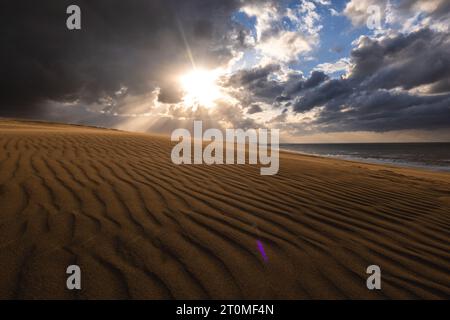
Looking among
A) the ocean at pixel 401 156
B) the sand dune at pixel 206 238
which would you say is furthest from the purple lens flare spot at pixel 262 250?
the ocean at pixel 401 156

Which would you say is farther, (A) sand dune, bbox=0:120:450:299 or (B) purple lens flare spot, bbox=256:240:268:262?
(B) purple lens flare spot, bbox=256:240:268:262

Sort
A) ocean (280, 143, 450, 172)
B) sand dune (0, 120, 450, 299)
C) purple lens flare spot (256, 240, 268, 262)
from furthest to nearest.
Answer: ocean (280, 143, 450, 172), purple lens flare spot (256, 240, 268, 262), sand dune (0, 120, 450, 299)

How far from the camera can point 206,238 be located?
93.9 inches

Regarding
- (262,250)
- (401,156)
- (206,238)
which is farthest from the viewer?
(401,156)

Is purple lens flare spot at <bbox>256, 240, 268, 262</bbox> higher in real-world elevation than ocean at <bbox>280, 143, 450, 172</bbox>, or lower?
lower

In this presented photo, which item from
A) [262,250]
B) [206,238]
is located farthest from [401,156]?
[206,238]

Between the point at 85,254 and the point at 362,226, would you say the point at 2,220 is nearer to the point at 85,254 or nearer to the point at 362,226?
the point at 85,254

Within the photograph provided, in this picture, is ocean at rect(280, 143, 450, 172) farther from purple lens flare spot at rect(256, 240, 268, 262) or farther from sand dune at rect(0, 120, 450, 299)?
purple lens flare spot at rect(256, 240, 268, 262)

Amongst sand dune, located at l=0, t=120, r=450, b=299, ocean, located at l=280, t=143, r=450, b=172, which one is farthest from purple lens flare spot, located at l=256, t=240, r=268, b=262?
ocean, located at l=280, t=143, r=450, b=172

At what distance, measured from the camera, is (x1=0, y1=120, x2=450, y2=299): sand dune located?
177cm

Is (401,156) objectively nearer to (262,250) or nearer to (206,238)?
(262,250)

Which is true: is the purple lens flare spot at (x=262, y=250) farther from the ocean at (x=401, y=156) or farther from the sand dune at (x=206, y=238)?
the ocean at (x=401, y=156)
